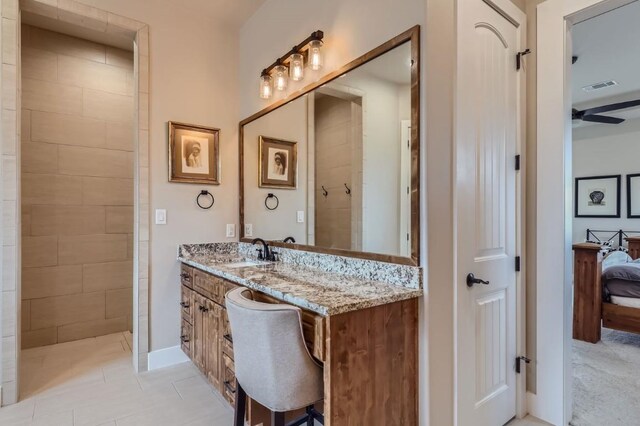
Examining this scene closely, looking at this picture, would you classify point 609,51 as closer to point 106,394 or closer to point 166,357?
point 166,357

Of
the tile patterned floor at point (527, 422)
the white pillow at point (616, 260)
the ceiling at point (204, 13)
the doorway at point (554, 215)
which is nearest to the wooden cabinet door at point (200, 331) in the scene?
the tile patterned floor at point (527, 422)

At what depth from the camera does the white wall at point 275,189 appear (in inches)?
101

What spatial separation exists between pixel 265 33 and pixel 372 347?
2627mm

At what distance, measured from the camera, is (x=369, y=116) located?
2.01 meters

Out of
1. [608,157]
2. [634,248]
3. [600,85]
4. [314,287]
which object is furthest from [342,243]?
[608,157]

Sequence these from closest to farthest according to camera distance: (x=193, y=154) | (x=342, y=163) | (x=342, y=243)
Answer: (x=342, y=243) → (x=342, y=163) → (x=193, y=154)

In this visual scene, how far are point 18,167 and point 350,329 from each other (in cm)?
252

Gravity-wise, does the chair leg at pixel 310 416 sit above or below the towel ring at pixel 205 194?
below

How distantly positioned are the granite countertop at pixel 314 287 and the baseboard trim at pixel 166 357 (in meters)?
0.89

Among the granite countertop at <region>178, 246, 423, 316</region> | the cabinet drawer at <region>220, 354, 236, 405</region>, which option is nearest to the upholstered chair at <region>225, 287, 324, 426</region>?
the granite countertop at <region>178, 246, 423, 316</region>

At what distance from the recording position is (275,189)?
9.56 feet

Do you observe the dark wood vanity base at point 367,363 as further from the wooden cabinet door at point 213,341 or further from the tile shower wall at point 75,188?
the tile shower wall at point 75,188

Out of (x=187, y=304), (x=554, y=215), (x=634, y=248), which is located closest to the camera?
(x=554, y=215)

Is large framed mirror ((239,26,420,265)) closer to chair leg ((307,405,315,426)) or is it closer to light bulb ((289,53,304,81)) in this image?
light bulb ((289,53,304,81))
